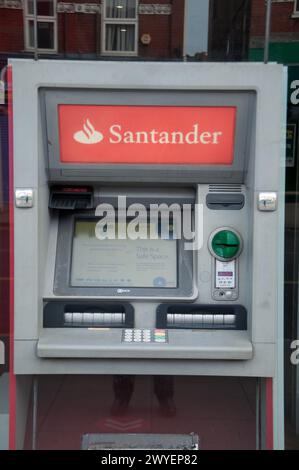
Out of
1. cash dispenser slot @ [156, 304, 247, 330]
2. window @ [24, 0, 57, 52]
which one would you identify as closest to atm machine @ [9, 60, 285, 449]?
cash dispenser slot @ [156, 304, 247, 330]

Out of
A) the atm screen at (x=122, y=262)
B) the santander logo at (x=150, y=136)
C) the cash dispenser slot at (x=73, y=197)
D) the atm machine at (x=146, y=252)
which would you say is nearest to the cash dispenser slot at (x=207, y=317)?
the atm machine at (x=146, y=252)

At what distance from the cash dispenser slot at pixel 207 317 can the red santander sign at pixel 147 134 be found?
707 mm

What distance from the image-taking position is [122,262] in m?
2.56

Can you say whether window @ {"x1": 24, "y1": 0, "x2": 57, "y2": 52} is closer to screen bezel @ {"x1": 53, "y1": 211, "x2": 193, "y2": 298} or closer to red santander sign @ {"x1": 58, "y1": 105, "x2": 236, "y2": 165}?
red santander sign @ {"x1": 58, "y1": 105, "x2": 236, "y2": 165}

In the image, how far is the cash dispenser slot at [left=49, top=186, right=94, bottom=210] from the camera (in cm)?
256

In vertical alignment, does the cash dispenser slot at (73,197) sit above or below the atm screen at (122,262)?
above

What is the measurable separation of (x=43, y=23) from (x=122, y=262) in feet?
4.12

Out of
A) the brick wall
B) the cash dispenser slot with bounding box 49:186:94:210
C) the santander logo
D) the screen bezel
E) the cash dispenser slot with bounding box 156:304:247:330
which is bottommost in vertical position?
the cash dispenser slot with bounding box 156:304:247:330

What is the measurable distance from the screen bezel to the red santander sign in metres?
0.34

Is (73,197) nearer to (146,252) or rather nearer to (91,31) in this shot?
(146,252)

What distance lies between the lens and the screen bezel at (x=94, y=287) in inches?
98.6

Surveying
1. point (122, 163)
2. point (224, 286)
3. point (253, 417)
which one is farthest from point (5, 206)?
point (253, 417)

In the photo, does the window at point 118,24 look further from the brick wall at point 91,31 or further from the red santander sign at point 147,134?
the red santander sign at point 147,134

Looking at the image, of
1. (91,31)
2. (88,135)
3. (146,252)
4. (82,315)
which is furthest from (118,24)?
(82,315)
